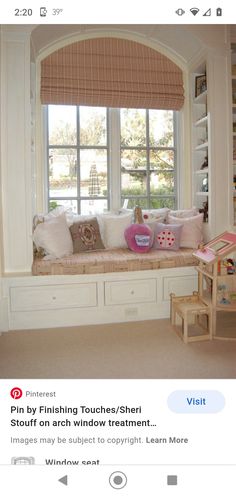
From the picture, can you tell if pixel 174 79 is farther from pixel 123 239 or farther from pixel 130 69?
pixel 123 239

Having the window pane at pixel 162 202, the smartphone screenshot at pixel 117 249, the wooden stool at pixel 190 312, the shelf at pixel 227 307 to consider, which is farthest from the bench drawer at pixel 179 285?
the window pane at pixel 162 202

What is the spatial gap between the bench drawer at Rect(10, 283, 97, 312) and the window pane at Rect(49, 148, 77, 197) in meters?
0.92

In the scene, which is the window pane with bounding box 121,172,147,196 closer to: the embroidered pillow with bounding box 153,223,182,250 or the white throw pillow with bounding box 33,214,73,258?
the embroidered pillow with bounding box 153,223,182,250

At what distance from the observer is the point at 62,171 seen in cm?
289

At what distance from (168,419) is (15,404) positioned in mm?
295

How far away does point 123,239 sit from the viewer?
2.70 metres

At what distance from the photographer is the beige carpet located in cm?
165

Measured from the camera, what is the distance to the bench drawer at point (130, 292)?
234 centimetres

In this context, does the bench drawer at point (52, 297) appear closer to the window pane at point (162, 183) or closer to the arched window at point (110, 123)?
the arched window at point (110, 123)

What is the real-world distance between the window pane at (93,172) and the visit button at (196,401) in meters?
2.37

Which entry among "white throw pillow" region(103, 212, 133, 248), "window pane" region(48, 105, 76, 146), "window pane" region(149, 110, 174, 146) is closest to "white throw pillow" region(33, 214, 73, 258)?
"white throw pillow" region(103, 212, 133, 248)
